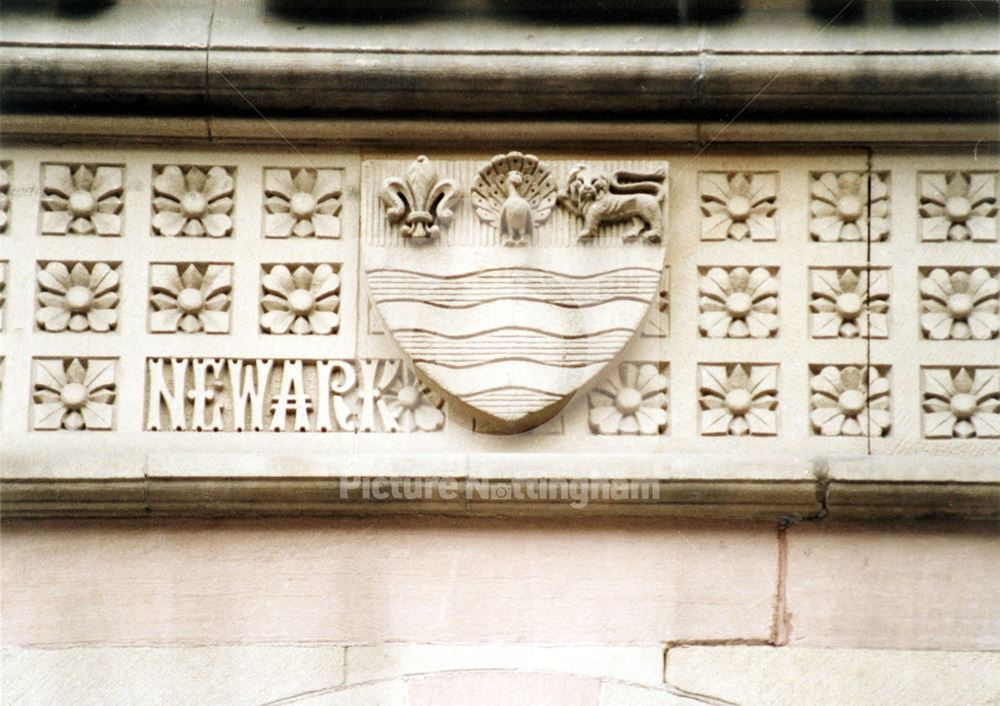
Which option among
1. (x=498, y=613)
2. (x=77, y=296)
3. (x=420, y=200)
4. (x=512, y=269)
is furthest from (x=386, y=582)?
(x=77, y=296)

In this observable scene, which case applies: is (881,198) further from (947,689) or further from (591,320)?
(947,689)

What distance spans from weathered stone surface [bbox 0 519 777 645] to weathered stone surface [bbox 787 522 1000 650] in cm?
9

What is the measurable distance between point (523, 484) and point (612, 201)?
71cm

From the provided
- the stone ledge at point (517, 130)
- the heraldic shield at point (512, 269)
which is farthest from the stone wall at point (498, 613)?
the stone ledge at point (517, 130)

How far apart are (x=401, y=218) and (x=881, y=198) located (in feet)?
3.91

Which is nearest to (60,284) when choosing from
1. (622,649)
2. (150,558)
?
(150,558)

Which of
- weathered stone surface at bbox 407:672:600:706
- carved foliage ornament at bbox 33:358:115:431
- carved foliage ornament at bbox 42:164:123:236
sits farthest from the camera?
carved foliage ornament at bbox 42:164:123:236

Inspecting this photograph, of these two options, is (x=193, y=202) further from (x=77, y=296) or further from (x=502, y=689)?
Answer: (x=502, y=689)

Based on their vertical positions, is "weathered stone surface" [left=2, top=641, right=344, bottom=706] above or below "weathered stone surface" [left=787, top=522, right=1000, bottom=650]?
below

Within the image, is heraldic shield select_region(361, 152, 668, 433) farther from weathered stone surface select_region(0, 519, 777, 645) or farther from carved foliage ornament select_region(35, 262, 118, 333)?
carved foliage ornament select_region(35, 262, 118, 333)

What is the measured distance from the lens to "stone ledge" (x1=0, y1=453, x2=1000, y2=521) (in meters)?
3.38

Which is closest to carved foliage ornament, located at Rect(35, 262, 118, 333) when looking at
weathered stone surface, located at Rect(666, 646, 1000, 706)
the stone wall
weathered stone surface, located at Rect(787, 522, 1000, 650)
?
the stone wall

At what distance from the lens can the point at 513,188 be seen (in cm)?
353

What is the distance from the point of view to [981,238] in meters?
3.60
